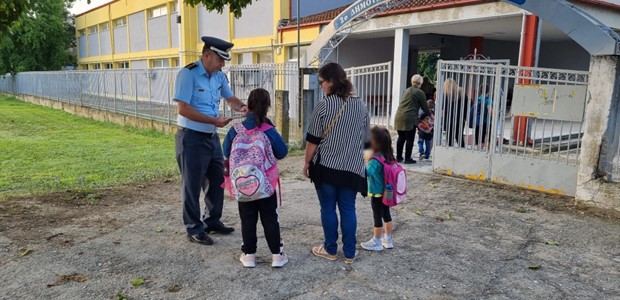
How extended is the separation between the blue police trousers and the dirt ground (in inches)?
12.1

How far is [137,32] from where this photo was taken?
95.0ft

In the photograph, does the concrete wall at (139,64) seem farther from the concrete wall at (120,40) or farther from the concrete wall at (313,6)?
the concrete wall at (313,6)

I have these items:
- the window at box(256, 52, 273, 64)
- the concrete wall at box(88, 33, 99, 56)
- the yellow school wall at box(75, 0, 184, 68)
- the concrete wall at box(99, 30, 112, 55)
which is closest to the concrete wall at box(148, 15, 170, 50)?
the yellow school wall at box(75, 0, 184, 68)

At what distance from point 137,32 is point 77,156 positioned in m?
20.5

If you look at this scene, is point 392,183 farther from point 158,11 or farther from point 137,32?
point 137,32

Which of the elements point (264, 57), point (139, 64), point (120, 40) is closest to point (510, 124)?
point (264, 57)

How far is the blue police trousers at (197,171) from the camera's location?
4.16 meters

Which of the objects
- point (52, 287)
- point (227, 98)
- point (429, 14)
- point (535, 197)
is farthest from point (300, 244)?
point (429, 14)

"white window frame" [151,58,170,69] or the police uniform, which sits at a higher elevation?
"white window frame" [151,58,170,69]

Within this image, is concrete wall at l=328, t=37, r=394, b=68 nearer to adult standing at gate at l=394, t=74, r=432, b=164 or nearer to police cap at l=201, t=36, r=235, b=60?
adult standing at gate at l=394, t=74, r=432, b=164

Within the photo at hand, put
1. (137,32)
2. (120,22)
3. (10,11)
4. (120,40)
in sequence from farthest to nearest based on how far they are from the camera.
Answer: (120,40)
(120,22)
(137,32)
(10,11)

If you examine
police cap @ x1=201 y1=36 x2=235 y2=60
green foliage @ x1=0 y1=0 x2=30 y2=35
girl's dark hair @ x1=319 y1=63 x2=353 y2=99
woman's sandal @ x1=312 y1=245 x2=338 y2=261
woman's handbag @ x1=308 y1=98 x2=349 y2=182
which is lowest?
woman's sandal @ x1=312 y1=245 x2=338 y2=261

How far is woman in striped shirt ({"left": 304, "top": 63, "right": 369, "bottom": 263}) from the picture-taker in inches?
146

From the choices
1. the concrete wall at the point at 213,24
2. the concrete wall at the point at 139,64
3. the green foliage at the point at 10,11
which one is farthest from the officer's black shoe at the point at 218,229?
the concrete wall at the point at 139,64
